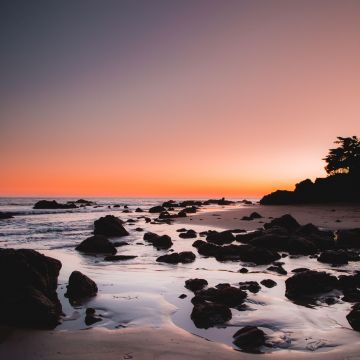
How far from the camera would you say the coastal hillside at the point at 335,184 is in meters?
57.0

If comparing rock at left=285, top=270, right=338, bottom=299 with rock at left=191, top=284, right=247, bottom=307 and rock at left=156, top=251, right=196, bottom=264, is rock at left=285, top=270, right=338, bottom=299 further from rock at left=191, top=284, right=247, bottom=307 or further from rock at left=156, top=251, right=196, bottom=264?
rock at left=156, top=251, right=196, bottom=264

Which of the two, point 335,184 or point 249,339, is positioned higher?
point 335,184

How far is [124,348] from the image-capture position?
5.03m

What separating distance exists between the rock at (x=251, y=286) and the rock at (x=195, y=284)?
105cm

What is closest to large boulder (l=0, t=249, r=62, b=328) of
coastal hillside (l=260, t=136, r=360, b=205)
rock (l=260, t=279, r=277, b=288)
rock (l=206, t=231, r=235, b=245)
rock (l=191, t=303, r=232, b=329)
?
rock (l=191, t=303, r=232, b=329)

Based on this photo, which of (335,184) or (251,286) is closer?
(251,286)

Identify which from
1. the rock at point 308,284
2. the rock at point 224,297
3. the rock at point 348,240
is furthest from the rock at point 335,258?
the rock at point 224,297

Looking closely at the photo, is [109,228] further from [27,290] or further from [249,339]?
[249,339]

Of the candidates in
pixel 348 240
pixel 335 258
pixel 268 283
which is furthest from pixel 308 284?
pixel 348 240

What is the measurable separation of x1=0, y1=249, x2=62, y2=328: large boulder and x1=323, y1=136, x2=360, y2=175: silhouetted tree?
64571 millimetres

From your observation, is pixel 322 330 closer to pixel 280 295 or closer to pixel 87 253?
pixel 280 295

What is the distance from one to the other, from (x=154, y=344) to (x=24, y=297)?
2964 millimetres

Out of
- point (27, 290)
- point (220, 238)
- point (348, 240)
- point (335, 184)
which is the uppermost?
point (335, 184)

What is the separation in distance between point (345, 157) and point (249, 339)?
68.3 metres
